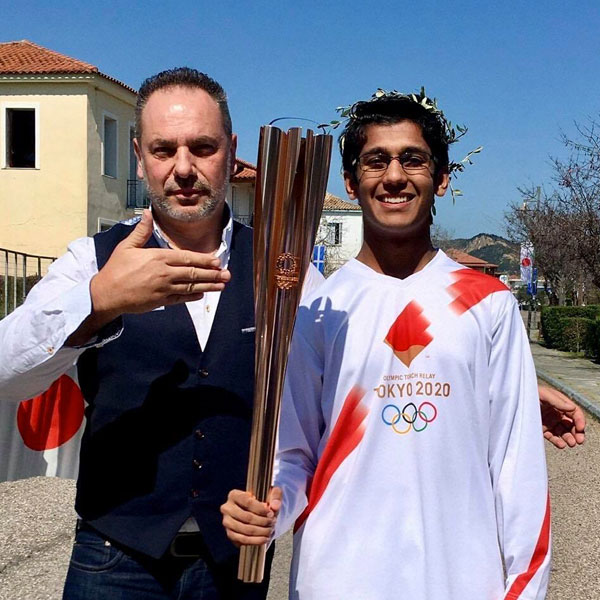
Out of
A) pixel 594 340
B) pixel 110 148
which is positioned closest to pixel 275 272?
pixel 594 340

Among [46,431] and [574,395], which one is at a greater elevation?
[46,431]

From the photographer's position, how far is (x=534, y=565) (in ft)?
6.60

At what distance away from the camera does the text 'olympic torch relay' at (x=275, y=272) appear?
1.79 metres

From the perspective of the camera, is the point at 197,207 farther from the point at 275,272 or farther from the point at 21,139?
the point at 21,139

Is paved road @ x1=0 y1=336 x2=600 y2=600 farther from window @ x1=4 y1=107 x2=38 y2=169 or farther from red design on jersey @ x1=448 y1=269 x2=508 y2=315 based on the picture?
window @ x1=4 y1=107 x2=38 y2=169

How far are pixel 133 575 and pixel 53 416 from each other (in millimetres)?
573

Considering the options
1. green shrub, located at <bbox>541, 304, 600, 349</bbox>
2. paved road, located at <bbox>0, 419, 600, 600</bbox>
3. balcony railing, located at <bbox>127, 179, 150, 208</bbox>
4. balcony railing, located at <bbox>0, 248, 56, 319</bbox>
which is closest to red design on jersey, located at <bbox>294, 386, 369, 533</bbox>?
paved road, located at <bbox>0, 419, 600, 600</bbox>

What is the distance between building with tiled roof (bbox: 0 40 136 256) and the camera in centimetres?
2523

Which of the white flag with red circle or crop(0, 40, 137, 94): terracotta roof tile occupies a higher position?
crop(0, 40, 137, 94): terracotta roof tile

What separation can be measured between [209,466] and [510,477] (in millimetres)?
798

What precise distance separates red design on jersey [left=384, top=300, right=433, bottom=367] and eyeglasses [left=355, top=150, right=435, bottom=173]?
40 centimetres

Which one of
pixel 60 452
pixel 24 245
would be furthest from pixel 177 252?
pixel 24 245

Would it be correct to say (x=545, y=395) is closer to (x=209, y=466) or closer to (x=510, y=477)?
(x=510, y=477)

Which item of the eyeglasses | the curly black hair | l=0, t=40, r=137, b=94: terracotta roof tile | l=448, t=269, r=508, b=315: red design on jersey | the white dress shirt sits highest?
l=0, t=40, r=137, b=94: terracotta roof tile
